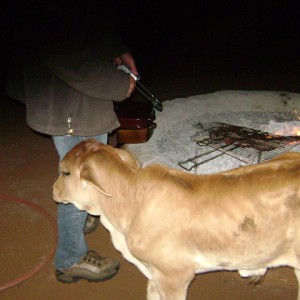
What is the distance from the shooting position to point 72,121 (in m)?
2.66

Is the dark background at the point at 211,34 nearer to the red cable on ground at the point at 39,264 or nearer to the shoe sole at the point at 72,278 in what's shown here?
the red cable on ground at the point at 39,264

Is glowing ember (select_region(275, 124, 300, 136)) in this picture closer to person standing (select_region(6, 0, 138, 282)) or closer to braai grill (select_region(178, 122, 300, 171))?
braai grill (select_region(178, 122, 300, 171))

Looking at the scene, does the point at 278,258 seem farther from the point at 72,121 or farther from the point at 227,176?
the point at 72,121

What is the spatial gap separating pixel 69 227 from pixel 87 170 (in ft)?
2.79

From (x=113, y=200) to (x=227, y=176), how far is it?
84 cm

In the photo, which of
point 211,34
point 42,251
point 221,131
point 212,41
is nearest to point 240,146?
point 221,131

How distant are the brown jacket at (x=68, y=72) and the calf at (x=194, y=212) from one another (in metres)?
0.27

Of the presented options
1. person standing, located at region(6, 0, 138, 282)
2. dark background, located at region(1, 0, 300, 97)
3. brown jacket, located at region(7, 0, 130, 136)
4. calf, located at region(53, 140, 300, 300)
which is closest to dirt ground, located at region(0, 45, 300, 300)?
person standing, located at region(6, 0, 138, 282)

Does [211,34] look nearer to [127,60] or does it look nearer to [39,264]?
[127,60]

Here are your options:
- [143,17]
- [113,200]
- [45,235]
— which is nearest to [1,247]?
[45,235]

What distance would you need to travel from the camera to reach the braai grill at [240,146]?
3943mm

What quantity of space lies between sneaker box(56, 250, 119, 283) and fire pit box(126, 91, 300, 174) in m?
1.20

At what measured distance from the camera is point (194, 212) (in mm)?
2336

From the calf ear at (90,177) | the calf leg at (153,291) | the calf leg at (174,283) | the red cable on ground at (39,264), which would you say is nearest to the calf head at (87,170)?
the calf ear at (90,177)
